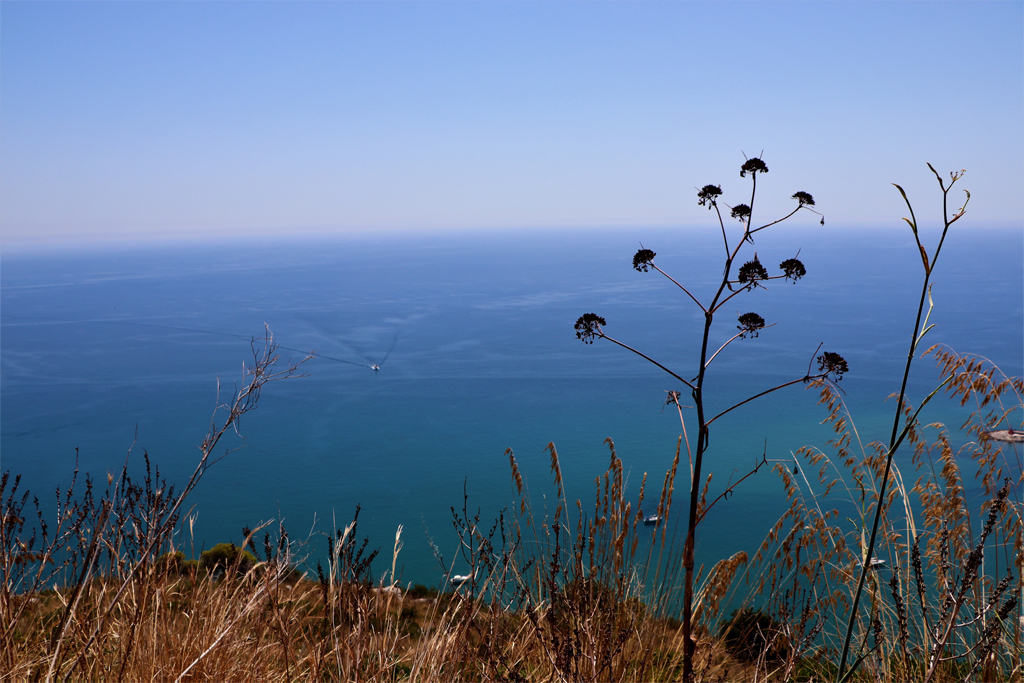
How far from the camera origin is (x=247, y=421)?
26984 mm

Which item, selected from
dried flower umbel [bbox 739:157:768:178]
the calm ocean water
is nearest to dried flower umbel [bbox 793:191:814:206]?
dried flower umbel [bbox 739:157:768:178]

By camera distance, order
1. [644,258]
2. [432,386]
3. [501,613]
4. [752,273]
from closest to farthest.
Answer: [752,273], [644,258], [501,613], [432,386]

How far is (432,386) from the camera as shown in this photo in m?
29.2

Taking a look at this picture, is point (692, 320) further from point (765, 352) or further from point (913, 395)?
point (913, 395)

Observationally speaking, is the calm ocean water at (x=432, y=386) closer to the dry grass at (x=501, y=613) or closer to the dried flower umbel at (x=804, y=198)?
the dry grass at (x=501, y=613)

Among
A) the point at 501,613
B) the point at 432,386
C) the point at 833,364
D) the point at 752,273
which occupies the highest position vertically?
the point at 752,273

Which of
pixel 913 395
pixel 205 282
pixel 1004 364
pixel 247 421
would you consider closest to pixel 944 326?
pixel 1004 364

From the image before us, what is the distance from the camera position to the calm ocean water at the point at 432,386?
18453 mm

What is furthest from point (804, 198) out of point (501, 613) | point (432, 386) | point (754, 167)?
point (432, 386)

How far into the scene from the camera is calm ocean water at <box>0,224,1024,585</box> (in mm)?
18453

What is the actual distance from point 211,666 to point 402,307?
49.8 m

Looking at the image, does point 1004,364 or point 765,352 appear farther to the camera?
point 765,352

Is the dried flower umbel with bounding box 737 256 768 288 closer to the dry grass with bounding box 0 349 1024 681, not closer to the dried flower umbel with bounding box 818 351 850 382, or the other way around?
the dried flower umbel with bounding box 818 351 850 382

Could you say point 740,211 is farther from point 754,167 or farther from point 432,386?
point 432,386
